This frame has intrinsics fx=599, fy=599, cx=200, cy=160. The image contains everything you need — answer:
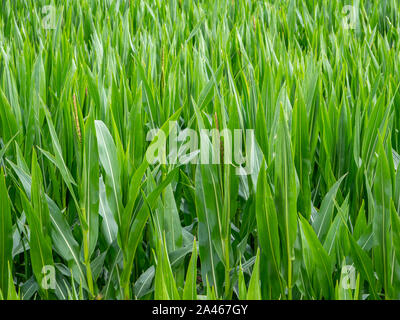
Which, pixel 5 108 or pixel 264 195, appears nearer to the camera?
pixel 264 195

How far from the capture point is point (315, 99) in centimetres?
129

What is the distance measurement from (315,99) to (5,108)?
65 cm

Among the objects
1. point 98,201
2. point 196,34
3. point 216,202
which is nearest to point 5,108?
point 98,201

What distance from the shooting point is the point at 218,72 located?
1352 millimetres

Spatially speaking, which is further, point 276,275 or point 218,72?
point 218,72

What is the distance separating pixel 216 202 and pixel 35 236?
0.95 feet

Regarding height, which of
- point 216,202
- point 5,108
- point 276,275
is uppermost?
point 5,108

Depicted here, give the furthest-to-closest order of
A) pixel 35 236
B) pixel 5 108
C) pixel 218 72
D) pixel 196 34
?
pixel 196 34 → pixel 218 72 → pixel 5 108 → pixel 35 236
